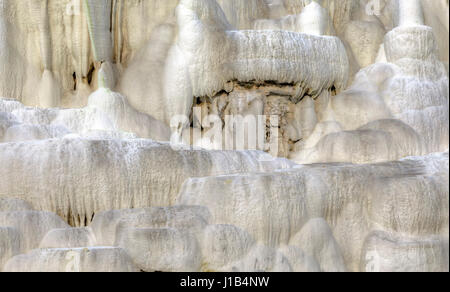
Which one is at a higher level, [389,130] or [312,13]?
[312,13]

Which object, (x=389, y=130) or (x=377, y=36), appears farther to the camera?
(x=377, y=36)

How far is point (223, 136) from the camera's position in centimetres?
1104

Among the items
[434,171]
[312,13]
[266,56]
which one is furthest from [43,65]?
[434,171]

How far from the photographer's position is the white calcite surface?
7.03m

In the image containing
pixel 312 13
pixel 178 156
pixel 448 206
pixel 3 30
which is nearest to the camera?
pixel 448 206

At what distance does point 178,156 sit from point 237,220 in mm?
1367

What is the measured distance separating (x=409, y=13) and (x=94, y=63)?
504cm

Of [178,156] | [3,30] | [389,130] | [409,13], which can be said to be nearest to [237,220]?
[178,156]

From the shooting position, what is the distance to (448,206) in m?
7.21

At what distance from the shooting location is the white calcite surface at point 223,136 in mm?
7027

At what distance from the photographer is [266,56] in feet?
36.2

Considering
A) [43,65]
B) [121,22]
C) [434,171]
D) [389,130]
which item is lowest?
[434,171]

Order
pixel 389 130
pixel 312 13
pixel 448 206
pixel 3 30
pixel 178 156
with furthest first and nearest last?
pixel 312 13 → pixel 3 30 → pixel 389 130 → pixel 178 156 → pixel 448 206

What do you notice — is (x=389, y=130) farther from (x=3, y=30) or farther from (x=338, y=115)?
(x=3, y=30)
